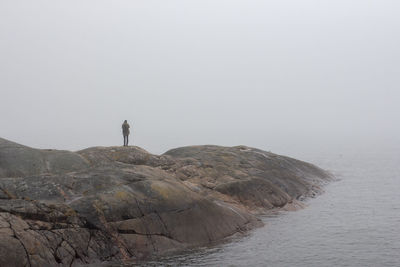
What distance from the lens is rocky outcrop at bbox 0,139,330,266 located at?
19094 mm

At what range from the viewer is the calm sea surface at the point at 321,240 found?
22125 mm

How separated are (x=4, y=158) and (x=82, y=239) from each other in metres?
10.2

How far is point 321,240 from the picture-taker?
26344 mm

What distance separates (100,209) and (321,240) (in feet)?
46.5

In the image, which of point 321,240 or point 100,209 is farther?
point 321,240

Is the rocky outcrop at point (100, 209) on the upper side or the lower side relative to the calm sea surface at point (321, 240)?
upper

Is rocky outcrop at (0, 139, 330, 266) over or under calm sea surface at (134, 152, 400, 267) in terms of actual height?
over

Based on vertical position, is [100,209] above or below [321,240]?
above

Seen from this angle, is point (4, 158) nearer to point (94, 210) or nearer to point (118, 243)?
point (94, 210)

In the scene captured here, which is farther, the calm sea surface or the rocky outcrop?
the calm sea surface

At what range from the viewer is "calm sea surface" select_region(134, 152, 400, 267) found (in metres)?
22.1

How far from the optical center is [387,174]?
62469 millimetres

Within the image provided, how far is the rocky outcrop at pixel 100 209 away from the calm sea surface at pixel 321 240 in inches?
60.0

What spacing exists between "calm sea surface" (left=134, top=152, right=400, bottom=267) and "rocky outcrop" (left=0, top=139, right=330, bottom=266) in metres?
1.52
